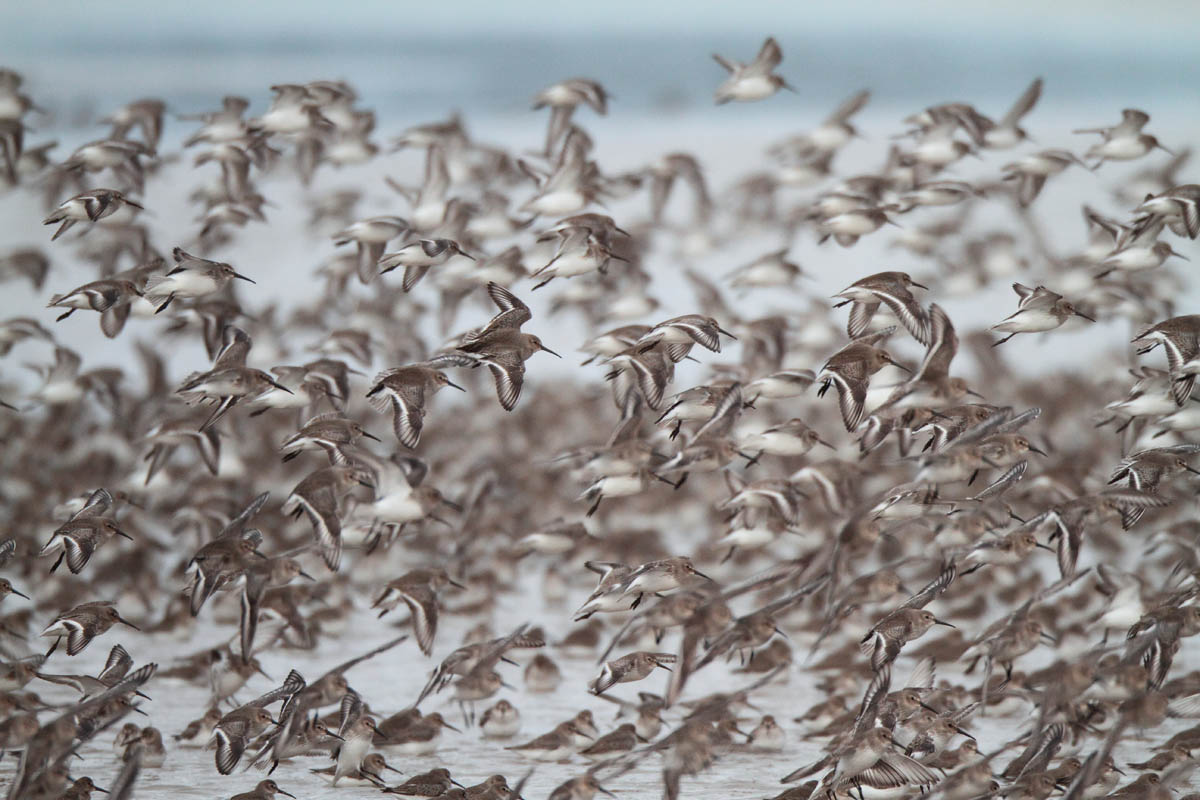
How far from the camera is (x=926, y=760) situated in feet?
21.5

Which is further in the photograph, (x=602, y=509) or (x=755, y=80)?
(x=602, y=509)

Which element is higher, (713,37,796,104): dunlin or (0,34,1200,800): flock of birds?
(713,37,796,104): dunlin

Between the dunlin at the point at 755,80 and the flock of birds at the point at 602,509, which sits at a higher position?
the dunlin at the point at 755,80

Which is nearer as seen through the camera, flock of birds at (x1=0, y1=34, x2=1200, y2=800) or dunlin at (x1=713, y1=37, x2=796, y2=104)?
flock of birds at (x1=0, y1=34, x2=1200, y2=800)

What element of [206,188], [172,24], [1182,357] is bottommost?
[1182,357]

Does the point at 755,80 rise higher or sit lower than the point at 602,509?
higher

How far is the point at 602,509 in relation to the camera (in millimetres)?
13883

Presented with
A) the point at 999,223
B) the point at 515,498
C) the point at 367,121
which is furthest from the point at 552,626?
the point at 999,223

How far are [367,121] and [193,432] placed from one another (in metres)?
3.67

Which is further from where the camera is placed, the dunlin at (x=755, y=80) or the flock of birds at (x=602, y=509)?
the dunlin at (x=755, y=80)

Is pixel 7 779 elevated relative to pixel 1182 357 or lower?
lower

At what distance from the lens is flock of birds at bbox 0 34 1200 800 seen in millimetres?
6254

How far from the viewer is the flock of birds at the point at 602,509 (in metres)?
6.25

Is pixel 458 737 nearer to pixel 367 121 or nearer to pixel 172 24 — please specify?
pixel 367 121
